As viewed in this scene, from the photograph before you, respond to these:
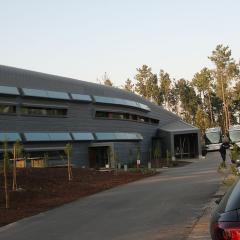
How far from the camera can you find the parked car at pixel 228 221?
14.0 feet

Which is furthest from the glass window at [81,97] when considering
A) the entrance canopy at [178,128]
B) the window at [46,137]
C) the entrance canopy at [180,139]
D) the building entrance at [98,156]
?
the entrance canopy at [178,128]

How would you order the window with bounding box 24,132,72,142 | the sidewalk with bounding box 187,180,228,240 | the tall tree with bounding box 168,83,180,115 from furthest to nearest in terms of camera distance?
the tall tree with bounding box 168,83,180,115 → the window with bounding box 24,132,72,142 → the sidewalk with bounding box 187,180,228,240

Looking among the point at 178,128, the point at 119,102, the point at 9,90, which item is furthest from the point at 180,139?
the point at 9,90

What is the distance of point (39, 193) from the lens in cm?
2119

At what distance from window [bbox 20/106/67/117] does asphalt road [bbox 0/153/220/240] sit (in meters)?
28.5

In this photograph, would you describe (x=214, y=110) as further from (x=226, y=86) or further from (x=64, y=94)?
(x=64, y=94)

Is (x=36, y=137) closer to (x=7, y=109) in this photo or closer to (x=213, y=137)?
→ (x=7, y=109)

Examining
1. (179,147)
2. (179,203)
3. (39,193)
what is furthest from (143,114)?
(179,203)

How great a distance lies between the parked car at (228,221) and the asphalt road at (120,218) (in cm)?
580

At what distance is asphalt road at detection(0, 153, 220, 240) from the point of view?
36.9ft

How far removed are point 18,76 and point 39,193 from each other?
2740 cm

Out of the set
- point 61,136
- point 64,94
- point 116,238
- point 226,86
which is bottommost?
point 116,238

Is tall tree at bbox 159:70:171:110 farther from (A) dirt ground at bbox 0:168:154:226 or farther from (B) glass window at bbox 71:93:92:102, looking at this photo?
(A) dirt ground at bbox 0:168:154:226

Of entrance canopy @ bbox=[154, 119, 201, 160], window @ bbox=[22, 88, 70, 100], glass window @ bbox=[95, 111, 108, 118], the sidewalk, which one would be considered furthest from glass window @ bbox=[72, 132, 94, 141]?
the sidewalk
